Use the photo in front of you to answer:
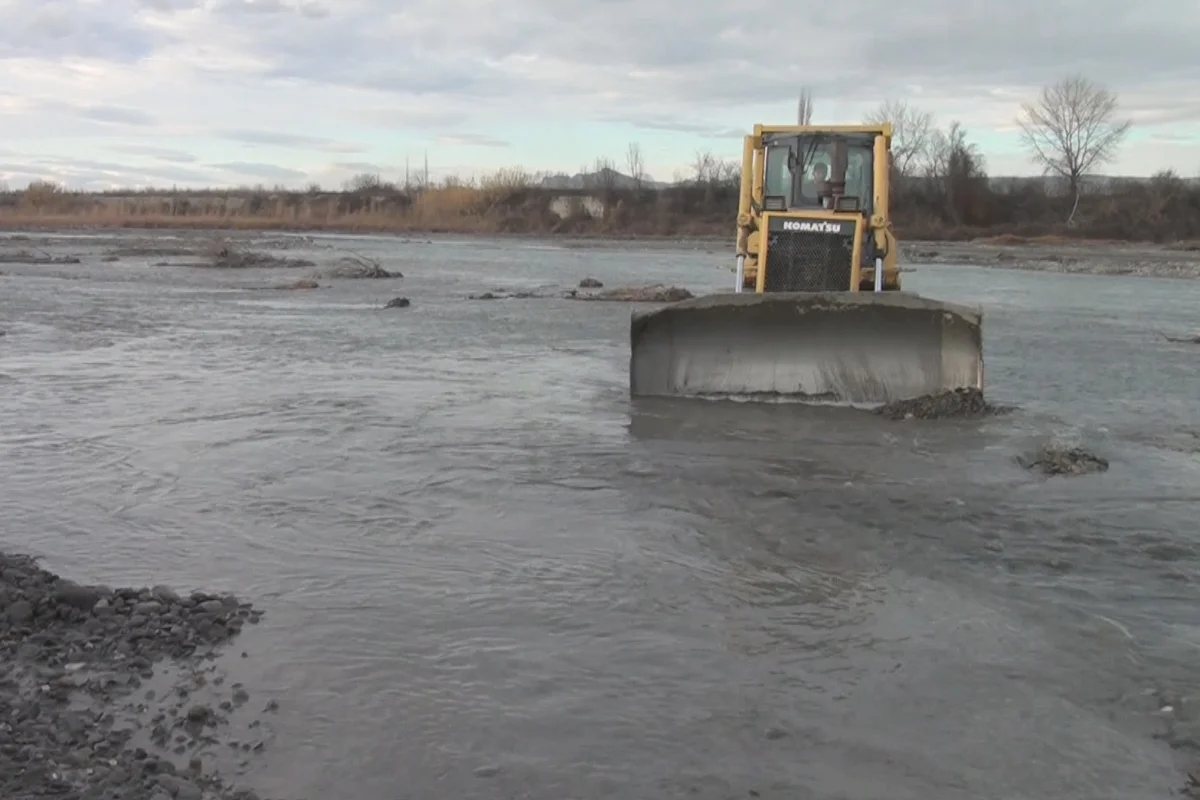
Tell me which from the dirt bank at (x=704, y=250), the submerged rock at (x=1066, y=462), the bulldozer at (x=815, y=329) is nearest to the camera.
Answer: the submerged rock at (x=1066, y=462)

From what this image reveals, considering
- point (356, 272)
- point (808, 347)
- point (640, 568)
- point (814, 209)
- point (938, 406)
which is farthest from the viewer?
point (356, 272)

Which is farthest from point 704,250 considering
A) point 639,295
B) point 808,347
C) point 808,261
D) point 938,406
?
point 938,406

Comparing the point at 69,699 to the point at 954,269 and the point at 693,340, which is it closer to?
the point at 693,340

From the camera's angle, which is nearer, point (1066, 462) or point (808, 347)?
point (1066, 462)

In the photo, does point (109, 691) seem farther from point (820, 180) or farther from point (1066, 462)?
point (820, 180)

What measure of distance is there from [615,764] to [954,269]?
40.2m

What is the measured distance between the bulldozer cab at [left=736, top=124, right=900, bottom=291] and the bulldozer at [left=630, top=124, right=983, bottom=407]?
0.05 feet

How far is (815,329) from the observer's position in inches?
424

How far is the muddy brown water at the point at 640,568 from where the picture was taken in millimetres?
4367

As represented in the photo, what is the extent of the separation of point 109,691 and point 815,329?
7459mm

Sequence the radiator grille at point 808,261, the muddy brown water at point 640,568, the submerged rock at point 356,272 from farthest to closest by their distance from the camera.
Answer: the submerged rock at point 356,272 < the radiator grille at point 808,261 < the muddy brown water at point 640,568

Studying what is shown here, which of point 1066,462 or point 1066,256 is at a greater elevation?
point 1066,256

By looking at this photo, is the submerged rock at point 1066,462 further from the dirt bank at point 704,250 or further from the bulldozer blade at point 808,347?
the dirt bank at point 704,250

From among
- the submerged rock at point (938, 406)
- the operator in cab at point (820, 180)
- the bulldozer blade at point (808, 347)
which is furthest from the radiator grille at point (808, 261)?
the submerged rock at point (938, 406)
